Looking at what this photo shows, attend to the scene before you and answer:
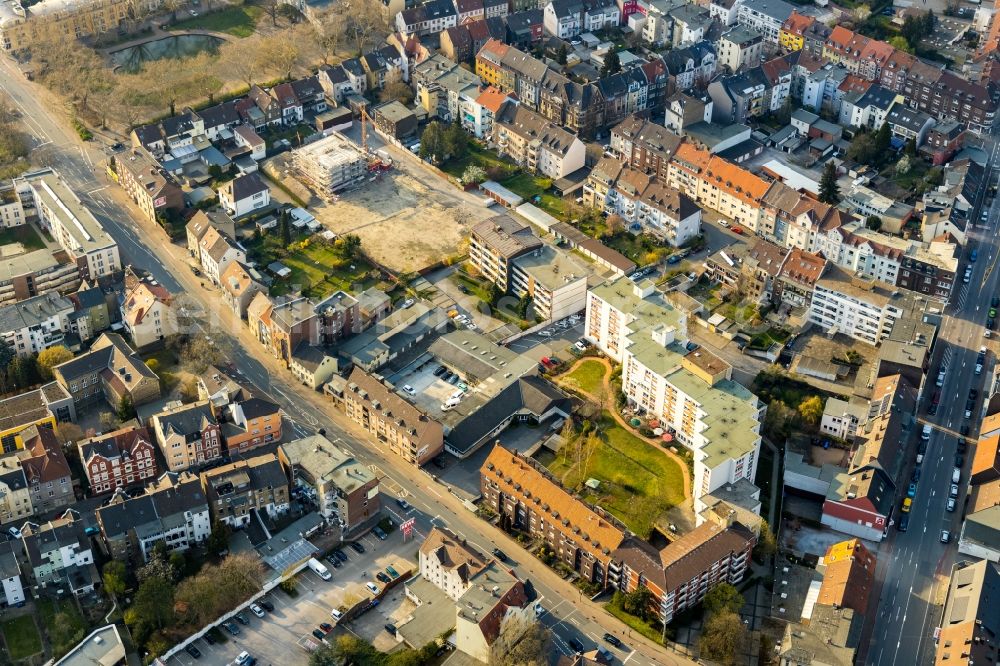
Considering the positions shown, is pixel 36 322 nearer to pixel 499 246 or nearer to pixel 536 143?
pixel 499 246

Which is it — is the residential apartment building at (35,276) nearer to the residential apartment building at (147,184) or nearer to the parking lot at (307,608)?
the residential apartment building at (147,184)

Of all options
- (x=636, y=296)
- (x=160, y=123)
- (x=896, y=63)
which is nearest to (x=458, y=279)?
(x=636, y=296)

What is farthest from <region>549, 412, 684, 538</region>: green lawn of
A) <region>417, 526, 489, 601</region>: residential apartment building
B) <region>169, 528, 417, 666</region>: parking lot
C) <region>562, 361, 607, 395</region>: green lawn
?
<region>169, 528, 417, 666</region>: parking lot

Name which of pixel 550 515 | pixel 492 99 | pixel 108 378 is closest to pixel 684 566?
pixel 550 515

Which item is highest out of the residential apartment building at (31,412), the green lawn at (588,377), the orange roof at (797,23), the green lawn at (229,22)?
the orange roof at (797,23)

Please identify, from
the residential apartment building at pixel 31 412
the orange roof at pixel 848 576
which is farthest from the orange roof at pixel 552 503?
the residential apartment building at pixel 31 412

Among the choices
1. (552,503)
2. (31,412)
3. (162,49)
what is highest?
(162,49)

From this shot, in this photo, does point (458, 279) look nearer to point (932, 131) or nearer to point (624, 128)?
point (624, 128)
